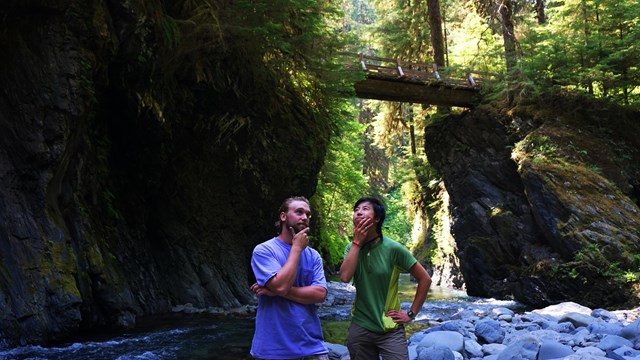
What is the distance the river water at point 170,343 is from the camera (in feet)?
25.7

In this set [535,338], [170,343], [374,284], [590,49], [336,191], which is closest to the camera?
[374,284]

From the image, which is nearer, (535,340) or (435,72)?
(535,340)

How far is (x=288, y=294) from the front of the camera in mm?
3279

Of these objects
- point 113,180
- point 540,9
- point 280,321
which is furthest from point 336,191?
point 280,321

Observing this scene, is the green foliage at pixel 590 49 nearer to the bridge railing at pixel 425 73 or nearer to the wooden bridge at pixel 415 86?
the bridge railing at pixel 425 73

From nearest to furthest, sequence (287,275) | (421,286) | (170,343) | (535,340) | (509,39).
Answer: (287,275) < (421,286) < (535,340) < (170,343) < (509,39)

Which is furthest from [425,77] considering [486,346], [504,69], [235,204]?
[486,346]

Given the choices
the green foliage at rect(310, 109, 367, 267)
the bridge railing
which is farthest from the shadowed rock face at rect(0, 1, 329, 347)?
the green foliage at rect(310, 109, 367, 267)

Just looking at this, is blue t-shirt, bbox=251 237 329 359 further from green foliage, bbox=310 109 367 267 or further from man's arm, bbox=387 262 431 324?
green foliage, bbox=310 109 367 267

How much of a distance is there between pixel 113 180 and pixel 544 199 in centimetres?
1178

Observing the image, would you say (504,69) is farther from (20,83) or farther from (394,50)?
(20,83)

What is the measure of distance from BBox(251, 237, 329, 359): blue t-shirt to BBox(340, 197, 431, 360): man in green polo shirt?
0.68 meters

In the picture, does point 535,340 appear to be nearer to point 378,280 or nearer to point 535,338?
point 535,338

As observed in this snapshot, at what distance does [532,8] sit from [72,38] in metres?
19.5
